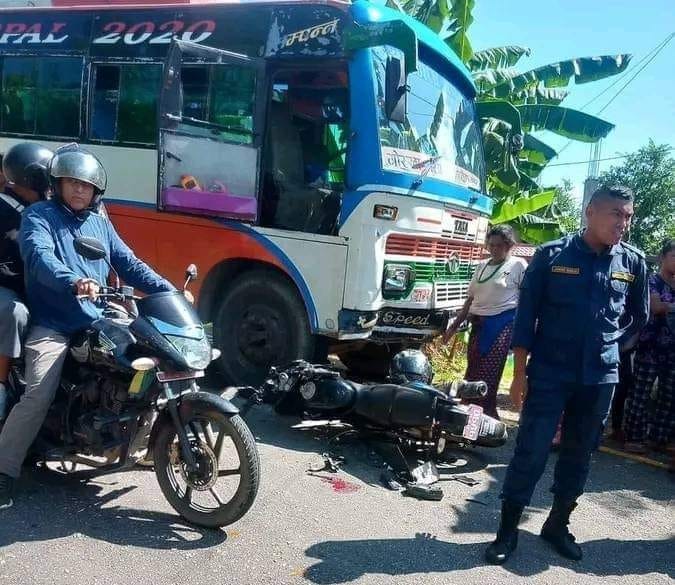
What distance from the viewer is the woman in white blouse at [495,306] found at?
5391 millimetres

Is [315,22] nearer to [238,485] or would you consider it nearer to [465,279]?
[465,279]

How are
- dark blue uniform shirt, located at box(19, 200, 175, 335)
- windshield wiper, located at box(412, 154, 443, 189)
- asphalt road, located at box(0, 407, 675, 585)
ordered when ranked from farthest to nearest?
windshield wiper, located at box(412, 154, 443, 189) → dark blue uniform shirt, located at box(19, 200, 175, 335) → asphalt road, located at box(0, 407, 675, 585)

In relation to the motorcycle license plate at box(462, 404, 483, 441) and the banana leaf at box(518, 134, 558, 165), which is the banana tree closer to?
the banana leaf at box(518, 134, 558, 165)

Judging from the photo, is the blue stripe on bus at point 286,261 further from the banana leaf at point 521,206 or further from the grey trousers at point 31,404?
the banana leaf at point 521,206

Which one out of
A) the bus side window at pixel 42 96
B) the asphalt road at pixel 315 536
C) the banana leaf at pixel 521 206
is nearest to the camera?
the asphalt road at pixel 315 536

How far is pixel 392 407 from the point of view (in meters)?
4.39

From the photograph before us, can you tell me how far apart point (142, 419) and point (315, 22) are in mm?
3487

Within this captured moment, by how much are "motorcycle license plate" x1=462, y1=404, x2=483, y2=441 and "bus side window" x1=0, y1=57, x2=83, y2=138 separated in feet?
14.9

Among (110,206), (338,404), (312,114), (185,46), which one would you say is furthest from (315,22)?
(338,404)

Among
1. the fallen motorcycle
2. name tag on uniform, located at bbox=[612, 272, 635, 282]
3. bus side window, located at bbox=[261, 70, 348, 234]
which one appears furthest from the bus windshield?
name tag on uniform, located at bbox=[612, 272, 635, 282]

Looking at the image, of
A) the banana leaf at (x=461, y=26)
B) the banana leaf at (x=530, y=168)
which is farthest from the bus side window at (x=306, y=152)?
the banana leaf at (x=530, y=168)

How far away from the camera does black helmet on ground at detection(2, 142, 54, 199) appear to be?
14.0 feet

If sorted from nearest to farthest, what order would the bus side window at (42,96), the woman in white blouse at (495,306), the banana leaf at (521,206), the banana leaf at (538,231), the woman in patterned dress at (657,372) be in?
the woman in patterned dress at (657,372)
the woman in white blouse at (495,306)
the bus side window at (42,96)
the banana leaf at (521,206)
the banana leaf at (538,231)

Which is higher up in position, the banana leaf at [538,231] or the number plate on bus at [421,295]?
the banana leaf at [538,231]
